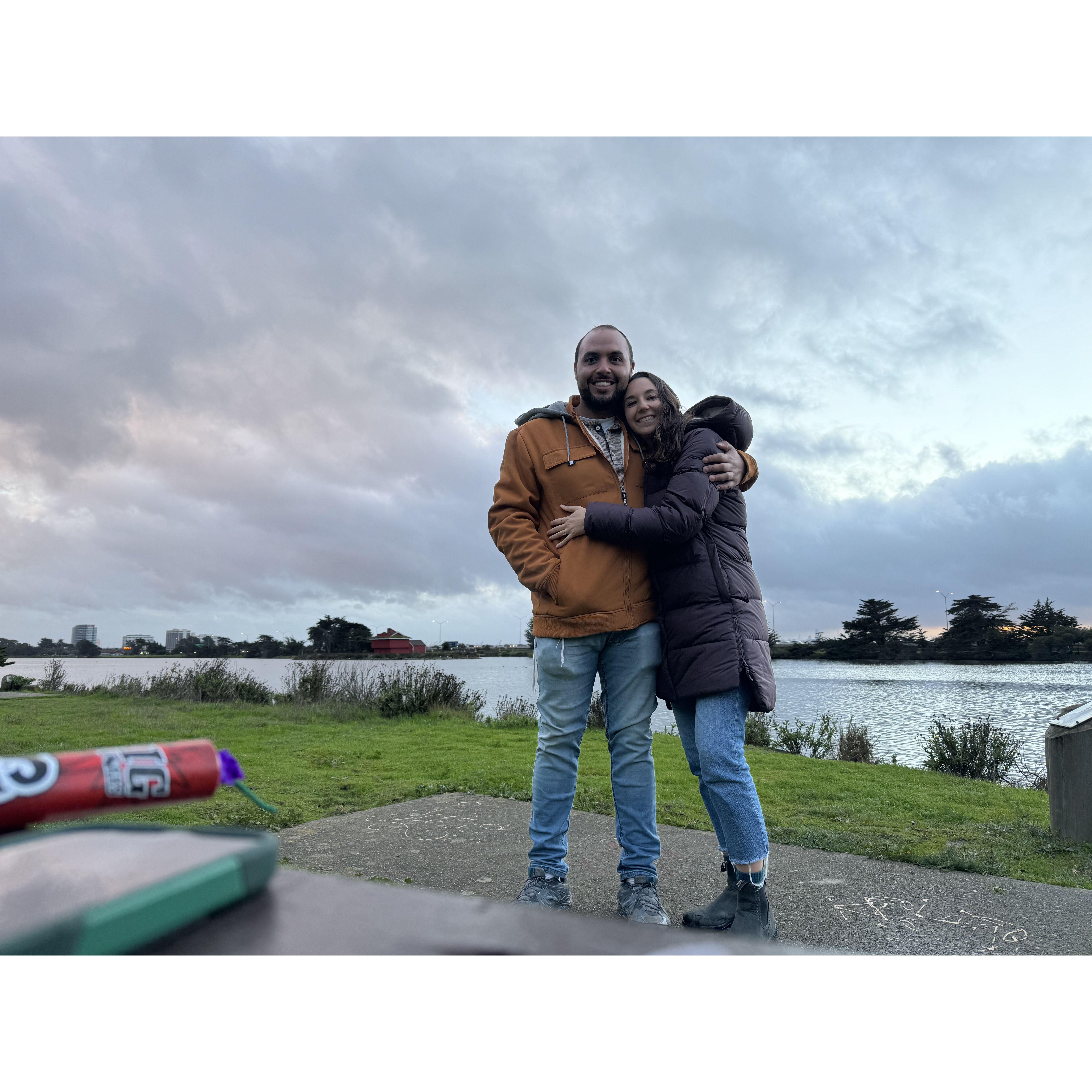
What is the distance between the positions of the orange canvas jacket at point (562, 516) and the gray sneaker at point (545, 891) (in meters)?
0.80

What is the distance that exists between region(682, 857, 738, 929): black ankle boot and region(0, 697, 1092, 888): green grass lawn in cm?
148

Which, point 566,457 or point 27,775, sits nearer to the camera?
point 27,775

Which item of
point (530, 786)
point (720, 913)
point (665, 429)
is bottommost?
point (530, 786)

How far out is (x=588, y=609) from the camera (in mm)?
2371

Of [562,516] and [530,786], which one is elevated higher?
[562,516]

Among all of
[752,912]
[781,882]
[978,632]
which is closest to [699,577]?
[752,912]

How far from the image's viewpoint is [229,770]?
56 cm

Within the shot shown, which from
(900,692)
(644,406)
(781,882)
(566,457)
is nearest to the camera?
(644,406)

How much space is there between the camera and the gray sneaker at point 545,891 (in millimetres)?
2301

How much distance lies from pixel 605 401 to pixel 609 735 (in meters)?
1.20

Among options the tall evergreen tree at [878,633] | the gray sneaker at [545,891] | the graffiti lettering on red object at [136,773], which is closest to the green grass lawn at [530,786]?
the graffiti lettering on red object at [136,773]

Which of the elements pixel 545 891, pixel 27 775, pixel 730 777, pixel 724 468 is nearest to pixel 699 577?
pixel 724 468

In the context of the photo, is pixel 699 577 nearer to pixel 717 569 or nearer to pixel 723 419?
pixel 717 569

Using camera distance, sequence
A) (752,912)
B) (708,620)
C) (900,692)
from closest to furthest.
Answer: (752,912) → (708,620) → (900,692)
